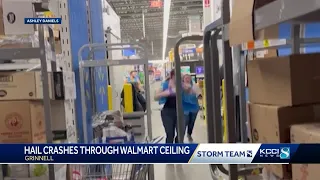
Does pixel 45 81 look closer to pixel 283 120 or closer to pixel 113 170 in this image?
pixel 113 170

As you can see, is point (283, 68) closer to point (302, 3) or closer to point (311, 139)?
point (311, 139)

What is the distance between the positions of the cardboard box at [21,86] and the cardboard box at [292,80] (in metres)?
1.60

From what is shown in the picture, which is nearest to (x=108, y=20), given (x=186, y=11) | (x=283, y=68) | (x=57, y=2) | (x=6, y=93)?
(x=57, y=2)

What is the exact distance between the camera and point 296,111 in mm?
1464

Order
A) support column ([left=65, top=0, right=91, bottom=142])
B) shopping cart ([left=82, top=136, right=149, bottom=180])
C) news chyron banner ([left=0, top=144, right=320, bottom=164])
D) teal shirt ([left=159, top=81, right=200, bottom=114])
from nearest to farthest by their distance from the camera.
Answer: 1. news chyron banner ([left=0, top=144, right=320, bottom=164])
2. shopping cart ([left=82, top=136, right=149, bottom=180])
3. support column ([left=65, top=0, right=91, bottom=142])
4. teal shirt ([left=159, top=81, right=200, bottom=114])

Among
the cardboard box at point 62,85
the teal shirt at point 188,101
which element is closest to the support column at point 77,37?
the cardboard box at point 62,85

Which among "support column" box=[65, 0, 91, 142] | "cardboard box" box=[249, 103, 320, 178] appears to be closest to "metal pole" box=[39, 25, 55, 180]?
"cardboard box" box=[249, 103, 320, 178]

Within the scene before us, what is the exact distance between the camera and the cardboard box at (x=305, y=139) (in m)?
1.23

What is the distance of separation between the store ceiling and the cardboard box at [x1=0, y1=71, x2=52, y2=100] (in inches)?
350

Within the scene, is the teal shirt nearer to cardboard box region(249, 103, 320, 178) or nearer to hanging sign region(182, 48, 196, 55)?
cardboard box region(249, 103, 320, 178)

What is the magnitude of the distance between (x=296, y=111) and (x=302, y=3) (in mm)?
521

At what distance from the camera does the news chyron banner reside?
1.25 metres

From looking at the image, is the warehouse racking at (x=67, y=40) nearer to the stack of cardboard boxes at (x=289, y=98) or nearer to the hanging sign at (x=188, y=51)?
the stack of cardboard boxes at (x=289, y=98)

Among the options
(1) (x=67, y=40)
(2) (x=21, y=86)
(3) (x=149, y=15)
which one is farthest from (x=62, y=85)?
(3) (x=149, y=15)
